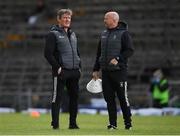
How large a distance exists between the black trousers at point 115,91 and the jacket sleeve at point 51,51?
987 mm

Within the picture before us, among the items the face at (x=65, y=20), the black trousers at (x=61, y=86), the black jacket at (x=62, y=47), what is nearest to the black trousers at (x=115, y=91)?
the black trousers at (x=61, y=86)

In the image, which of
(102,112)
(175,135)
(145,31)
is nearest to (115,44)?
(175,135)

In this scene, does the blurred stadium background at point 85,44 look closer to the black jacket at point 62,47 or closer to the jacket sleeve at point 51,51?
the black jacket at point 62,47

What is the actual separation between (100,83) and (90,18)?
2146 centimetres

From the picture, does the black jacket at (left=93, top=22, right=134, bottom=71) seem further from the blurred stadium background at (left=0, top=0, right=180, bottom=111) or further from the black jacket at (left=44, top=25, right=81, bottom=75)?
the blurred stadium background at (left=0, top=0, right=180, bottom=111)

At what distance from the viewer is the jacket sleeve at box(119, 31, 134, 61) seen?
50.1ft

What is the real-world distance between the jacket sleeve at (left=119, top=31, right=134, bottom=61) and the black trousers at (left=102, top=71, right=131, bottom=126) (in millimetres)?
317

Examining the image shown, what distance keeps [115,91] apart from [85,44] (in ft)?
68.8

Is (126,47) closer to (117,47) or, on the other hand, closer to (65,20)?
(117,47)

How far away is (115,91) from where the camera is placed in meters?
15.7

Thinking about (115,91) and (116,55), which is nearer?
(116,55)

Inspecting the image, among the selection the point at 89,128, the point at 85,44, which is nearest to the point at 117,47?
the point at 89,128

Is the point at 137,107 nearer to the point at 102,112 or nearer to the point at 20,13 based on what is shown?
the point at 102,112

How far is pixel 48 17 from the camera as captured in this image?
39.0 meters
